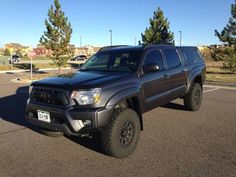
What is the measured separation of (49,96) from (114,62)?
1691 millimetres

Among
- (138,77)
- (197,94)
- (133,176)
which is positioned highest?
(138,77)

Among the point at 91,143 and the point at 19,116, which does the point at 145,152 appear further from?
the point at 19,116

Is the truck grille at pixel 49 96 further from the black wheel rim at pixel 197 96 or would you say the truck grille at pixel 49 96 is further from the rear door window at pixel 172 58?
the black wheel rim at pixel 197 96

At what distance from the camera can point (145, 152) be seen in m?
4.74

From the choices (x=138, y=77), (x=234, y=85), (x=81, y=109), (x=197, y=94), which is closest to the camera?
(x=81, y=109)

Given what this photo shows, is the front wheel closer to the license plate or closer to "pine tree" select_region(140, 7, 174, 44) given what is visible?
the license plate

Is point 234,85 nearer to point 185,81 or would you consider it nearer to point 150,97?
point 185,81

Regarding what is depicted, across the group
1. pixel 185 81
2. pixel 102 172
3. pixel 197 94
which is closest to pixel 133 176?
pixel 102 172

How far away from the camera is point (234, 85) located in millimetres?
13820

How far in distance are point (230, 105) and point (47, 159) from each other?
638 centimetres

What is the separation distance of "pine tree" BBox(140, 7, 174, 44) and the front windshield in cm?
1658

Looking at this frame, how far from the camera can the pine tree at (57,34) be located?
64.4 feet

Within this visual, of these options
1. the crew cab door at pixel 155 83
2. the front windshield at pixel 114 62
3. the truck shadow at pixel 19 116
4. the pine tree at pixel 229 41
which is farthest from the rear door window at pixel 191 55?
the pine tree at pixel 229 41

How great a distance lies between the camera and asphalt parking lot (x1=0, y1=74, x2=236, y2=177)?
403 centimetres
